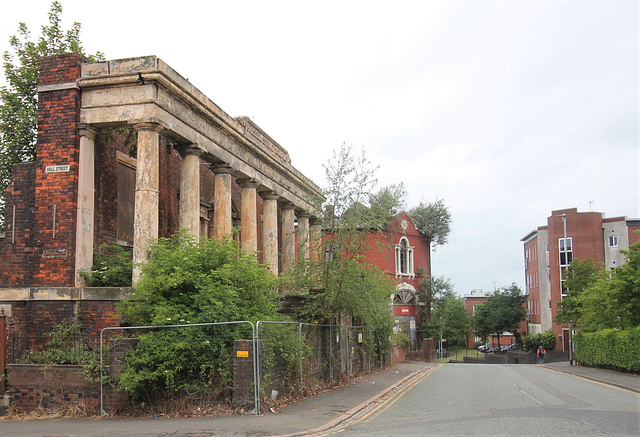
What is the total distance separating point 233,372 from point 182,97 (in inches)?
374

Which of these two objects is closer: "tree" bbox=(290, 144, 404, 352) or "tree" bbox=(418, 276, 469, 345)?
"tree" bbox=(290, 144, 404, 352)

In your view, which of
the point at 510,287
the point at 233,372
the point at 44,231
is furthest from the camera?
the point at 510,287

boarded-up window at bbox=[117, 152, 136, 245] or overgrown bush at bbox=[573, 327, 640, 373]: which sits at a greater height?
boarded-up window at bbox=[117, 152, 136, 245]

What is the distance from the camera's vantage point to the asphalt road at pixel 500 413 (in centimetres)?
1005

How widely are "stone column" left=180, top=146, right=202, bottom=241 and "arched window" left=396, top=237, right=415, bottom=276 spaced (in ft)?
109

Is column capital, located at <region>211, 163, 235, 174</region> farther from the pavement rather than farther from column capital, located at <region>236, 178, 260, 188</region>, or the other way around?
the pavement

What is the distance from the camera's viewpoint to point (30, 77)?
69.7ft

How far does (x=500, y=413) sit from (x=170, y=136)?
12651 millimetres

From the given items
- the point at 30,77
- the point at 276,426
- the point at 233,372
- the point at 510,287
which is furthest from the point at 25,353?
the point at 510,287

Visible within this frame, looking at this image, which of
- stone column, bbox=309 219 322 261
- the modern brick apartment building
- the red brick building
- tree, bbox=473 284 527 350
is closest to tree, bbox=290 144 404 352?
stone column, bbox=309 219 322 261

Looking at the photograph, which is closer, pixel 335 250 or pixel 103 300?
pixel 103 300

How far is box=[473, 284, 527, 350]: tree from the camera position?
222 ft

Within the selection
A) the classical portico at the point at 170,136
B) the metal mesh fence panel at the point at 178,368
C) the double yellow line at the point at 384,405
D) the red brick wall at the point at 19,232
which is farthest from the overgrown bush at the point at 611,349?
the red brick wall at the point at 19,232

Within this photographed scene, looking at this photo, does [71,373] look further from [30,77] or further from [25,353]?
[30,77]
